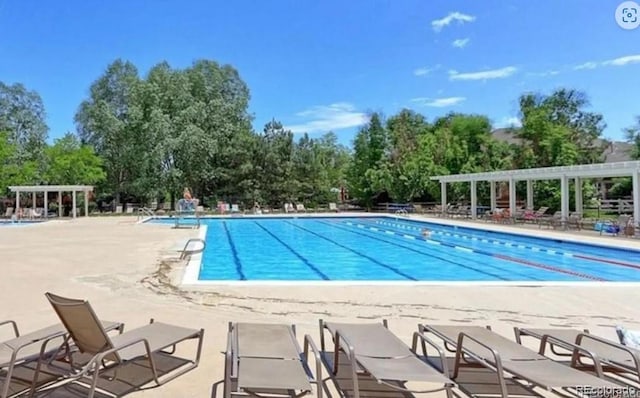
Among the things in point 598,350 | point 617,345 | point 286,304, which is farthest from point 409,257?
point 617,345

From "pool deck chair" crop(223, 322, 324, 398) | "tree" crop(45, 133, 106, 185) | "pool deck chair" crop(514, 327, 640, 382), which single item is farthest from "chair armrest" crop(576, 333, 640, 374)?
"tree" crop(45, 133, 106, 185)

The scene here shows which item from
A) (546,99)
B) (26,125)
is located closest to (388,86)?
(546,99)

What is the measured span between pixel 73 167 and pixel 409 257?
23811 mm

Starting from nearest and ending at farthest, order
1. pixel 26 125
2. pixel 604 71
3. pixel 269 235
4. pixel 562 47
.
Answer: pixel 269 235, pixel 562 47, pixel 604 71, pixel 26 125

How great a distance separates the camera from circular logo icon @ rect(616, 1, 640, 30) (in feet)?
30.2

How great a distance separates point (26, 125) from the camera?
35875 millimetres

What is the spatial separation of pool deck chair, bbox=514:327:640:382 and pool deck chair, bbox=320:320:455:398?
2.43ft

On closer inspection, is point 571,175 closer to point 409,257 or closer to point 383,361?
point 409,257

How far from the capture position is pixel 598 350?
2844 mm

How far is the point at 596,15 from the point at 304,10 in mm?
13340

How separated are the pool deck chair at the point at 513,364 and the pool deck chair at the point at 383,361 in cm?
19

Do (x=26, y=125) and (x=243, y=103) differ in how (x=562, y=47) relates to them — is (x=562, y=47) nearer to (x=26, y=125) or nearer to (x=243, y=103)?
(x=243, y=103)

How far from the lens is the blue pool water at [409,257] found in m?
8.88

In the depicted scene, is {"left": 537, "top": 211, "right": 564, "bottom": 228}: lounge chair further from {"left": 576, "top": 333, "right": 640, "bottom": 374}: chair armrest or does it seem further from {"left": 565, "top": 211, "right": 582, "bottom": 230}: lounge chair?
{"left": 576, "top": 333, "right": 640, "bottom": 374}: chair armrest
